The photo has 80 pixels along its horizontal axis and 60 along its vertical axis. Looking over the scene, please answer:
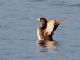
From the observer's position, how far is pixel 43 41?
1995 centimetres

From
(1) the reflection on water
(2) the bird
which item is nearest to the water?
(1) the reflection on water

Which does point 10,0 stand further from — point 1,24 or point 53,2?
point 1,24

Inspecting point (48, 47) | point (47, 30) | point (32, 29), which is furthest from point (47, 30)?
point (32, 29)

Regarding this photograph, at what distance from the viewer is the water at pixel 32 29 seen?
59.0ft

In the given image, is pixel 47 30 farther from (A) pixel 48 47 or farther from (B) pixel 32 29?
(B) pixel 32 29

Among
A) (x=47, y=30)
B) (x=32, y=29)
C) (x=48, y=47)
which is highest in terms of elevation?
(x=47, y=30)

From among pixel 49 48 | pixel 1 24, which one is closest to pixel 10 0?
pixel 1 24

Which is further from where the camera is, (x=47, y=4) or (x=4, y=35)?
(x=47, y=4)

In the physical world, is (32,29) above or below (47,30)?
below

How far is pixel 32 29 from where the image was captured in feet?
71.6

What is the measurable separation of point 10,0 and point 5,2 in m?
0.68

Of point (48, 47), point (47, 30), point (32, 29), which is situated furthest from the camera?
point (32, 29)

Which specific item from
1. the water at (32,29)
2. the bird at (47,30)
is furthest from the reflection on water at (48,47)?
the bird at (47,30)

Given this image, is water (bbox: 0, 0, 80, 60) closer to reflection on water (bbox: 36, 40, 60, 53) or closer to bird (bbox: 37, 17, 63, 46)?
reflection on water (bbox: 36, 40, 60, 53)
